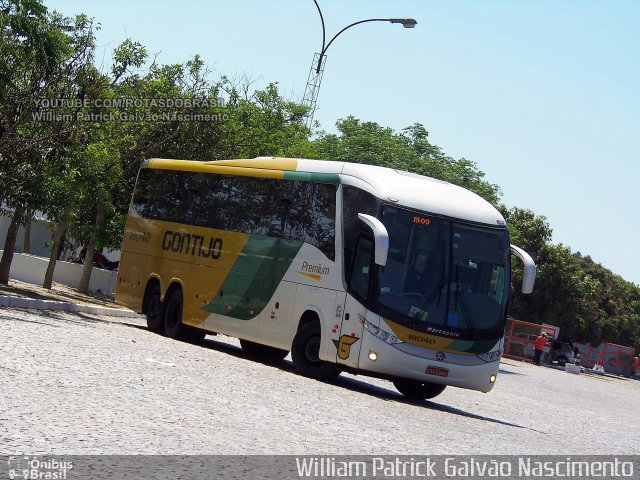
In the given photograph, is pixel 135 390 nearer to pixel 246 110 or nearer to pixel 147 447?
pixel 147 447

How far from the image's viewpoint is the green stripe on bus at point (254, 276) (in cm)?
2058

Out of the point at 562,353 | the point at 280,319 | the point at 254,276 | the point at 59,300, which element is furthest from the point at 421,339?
the point at 562,353

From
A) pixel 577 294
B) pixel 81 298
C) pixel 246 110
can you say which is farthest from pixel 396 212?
pixel 577 294

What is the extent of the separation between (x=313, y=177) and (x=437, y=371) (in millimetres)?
4310

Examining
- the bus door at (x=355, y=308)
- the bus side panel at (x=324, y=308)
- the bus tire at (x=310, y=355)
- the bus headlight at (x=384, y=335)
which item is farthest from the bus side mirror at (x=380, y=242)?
the bus tire at (x=310, y=355)

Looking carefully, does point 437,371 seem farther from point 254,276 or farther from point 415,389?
point 254,276

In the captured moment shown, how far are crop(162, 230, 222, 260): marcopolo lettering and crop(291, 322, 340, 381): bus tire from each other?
11.3 ft

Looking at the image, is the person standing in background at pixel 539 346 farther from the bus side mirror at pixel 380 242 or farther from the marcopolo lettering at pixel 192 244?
the bus side mirror at pixel 380 242

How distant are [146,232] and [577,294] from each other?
54.2 m

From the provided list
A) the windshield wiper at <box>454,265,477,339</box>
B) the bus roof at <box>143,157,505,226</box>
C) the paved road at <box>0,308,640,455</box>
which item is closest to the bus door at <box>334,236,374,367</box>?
the paved road at <box>0,308,640,455</box>

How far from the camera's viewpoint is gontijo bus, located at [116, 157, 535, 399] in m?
18.0

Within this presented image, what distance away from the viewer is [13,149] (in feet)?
83.5

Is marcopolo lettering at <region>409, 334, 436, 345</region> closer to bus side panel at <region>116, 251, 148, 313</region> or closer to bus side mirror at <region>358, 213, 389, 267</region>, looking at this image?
bus side mirror at <region>358, 213, 389, 267</region>

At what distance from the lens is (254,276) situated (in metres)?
21.2
